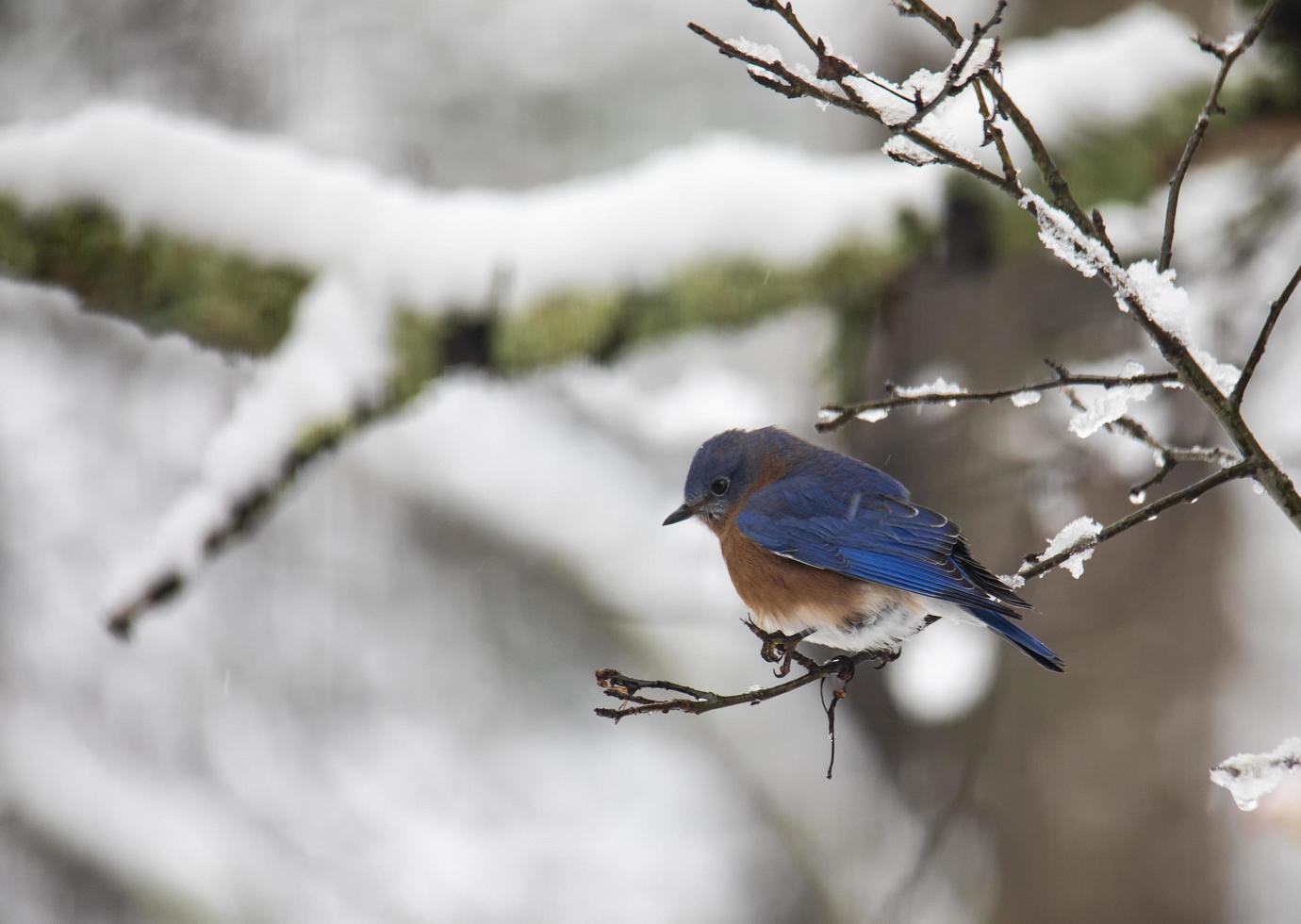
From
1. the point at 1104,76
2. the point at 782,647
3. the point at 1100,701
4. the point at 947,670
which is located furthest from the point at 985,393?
the point at 947,670

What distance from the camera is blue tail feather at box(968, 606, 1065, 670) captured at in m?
2.02

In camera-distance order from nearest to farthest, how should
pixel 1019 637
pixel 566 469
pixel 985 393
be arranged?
1. pixel 985 393
2. pixel 1019 637
3. pixel 566 469

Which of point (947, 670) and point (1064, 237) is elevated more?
point (947, 670)

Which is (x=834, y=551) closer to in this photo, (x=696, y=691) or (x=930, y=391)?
(x=696, y=691)

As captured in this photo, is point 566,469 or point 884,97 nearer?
point 884,97

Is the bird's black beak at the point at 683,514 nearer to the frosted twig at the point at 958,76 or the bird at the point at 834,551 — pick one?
the bird at the point at 834,551

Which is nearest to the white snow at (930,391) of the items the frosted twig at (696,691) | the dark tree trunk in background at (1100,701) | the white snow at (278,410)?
the frosted twig at (696,691)

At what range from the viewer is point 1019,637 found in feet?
7.08

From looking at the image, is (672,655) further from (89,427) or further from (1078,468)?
(89,427)

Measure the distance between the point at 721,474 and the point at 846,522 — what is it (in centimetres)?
39

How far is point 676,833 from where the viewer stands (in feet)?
24.0

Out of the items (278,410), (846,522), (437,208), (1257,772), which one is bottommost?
(1257,772)

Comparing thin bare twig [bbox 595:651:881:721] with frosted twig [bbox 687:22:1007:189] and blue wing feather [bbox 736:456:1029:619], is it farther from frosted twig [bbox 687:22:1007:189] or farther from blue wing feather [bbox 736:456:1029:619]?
frosted twig [bbox 687:22:1007:189]

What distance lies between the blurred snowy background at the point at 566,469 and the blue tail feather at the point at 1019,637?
0.63 m
